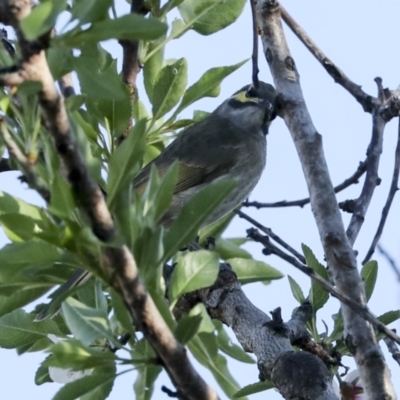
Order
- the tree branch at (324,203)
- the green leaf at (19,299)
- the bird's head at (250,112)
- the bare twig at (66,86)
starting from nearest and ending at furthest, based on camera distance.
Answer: the tree branch at (324,203), the green leaf at (19,299), the bare twig at (66,86), the bird's head at (250,112)

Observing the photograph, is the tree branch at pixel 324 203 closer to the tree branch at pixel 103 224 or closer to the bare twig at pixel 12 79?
the tree branch at pixel 103 224

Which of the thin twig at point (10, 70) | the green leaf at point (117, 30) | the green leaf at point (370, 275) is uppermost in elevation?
the green leaf at point (117, 30)

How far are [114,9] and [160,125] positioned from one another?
0.80 meters

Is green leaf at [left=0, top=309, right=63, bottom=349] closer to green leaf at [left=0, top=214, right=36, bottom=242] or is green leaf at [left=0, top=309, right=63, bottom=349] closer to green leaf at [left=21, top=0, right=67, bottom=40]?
green leaf at [left=0, top=214, right=36, bottom=242]

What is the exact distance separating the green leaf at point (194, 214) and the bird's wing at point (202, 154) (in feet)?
13.2

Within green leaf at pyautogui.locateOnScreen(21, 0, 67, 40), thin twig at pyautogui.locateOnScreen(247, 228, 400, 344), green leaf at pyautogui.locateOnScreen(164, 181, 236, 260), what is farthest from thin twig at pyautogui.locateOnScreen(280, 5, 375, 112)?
green leaf at pyautogui.locateOnScreen(21, 0, 67, 40)

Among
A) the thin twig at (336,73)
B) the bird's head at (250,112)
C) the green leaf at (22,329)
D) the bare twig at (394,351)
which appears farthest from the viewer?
the bird's head at (250,112)

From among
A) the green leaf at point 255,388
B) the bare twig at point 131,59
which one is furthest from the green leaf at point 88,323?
the bare twig at point 131,59

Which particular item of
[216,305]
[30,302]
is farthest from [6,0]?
[216,305]

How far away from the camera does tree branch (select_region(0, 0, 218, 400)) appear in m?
1.92

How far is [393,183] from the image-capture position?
3.85 metres

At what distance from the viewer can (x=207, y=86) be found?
4.58 metres

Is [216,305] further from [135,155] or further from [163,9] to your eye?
[135,155]

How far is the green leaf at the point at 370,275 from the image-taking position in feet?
13.4
